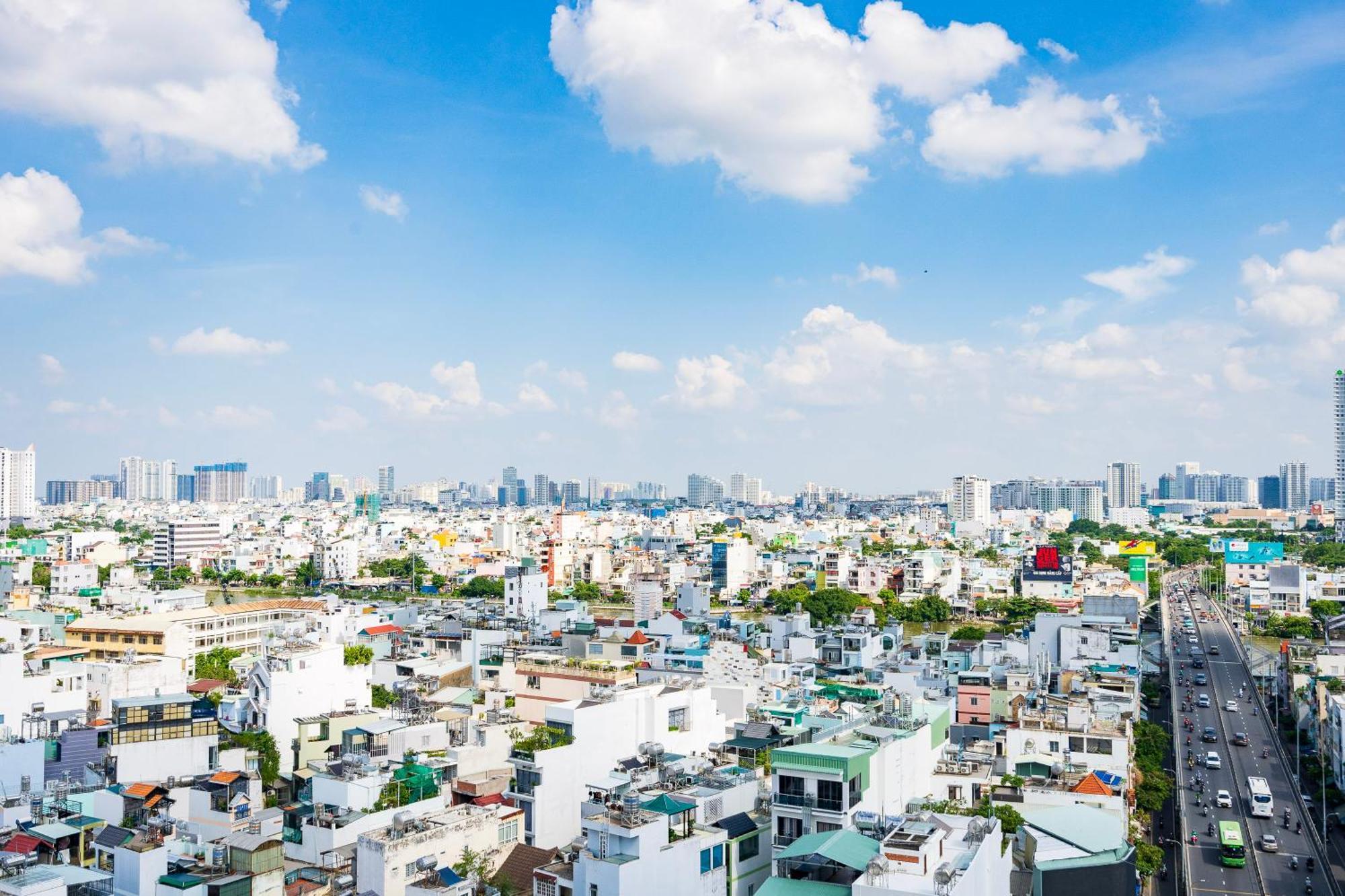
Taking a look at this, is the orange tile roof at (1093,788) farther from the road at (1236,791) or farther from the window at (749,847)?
the window at (749,847)

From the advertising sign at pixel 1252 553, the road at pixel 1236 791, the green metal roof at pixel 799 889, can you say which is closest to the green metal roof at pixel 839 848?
the green metal roof at pixel 799 889

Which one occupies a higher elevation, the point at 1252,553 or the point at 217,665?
the point at 1252,553

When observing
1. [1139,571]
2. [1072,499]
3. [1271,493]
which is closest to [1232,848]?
[1139,571]

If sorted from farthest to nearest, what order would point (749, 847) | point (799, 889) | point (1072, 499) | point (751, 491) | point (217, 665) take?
point (751, 491) → point (1072, 499) → point (217, 665) → point (749, 847) → point (799, 889)

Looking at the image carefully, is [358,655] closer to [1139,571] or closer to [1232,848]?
[1232,848]

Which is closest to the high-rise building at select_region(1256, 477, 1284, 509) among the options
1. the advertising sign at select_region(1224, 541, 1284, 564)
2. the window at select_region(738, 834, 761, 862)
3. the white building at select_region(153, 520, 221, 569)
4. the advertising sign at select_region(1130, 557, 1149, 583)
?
the advertising sign at select_region(1224, 541, 1284, 564)

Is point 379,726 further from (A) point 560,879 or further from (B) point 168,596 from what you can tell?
(B) point 168,596

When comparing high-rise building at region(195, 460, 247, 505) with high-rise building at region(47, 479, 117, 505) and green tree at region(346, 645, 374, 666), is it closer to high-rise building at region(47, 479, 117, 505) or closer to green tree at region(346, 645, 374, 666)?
high-rise building at region(47, 479, 117, 505)
